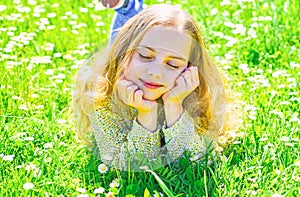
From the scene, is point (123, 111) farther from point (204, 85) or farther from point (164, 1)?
point (164, 1)

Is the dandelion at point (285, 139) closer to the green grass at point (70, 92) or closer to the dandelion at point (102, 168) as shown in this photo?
the green grass at point (70, 92)

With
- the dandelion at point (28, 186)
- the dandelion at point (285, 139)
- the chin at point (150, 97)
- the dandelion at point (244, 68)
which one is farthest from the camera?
the dandelion at point (244, 68)

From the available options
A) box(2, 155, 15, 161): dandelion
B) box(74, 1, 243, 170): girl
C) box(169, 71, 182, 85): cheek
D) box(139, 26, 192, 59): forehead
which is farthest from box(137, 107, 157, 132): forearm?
box(2, 155, 15, 161): dandelion

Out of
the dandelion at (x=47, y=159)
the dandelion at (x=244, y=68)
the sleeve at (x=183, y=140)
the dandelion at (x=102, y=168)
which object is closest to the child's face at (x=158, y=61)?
the sleeve at (x=183, y=140)

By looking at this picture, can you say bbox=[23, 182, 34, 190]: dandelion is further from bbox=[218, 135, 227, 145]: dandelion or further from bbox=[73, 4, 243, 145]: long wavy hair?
bbox=[218, 135, 227, 145]: dandelion

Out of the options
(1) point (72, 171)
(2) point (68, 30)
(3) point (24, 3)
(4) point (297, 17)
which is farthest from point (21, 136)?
(4) point (297, 17)

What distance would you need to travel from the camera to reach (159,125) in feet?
7.89

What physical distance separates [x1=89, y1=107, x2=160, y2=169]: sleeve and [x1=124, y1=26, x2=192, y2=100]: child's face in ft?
0.46

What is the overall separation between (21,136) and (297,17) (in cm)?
167

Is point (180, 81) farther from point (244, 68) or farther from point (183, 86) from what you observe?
point (244, 68)

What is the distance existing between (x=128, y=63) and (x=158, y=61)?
0.42ft

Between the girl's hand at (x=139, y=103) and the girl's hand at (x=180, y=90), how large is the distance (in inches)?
1.7

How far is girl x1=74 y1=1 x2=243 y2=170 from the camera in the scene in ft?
7.50

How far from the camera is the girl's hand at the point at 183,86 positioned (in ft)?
7.58
